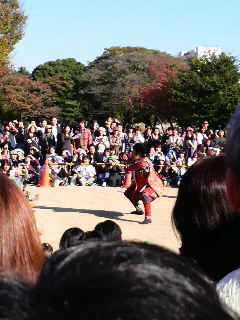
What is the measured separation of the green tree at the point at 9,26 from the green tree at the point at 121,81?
50.2ft

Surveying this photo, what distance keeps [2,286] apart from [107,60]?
37641mm

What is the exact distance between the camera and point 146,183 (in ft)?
25.7

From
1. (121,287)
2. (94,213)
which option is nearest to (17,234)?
(121,287)

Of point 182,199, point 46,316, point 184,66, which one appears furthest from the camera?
point 184,66

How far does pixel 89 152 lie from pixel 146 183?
597 cm

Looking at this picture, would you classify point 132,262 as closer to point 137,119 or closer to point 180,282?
point 180,282

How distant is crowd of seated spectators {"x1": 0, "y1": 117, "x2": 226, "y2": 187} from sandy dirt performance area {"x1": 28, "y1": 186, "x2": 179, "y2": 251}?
2.84 ft

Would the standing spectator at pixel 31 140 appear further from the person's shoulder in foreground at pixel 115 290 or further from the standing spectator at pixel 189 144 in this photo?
the person's shoulder in foreground at pixel 115 290

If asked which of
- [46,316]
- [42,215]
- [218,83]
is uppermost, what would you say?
[218,83]

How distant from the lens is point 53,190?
11617 mm

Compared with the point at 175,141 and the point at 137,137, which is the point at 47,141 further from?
the point at 175,141

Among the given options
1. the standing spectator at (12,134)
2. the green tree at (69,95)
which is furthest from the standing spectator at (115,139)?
the green tree at (69,95)

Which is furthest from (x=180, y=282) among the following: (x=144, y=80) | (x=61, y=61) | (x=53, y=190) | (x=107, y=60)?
(x=61, y=61)

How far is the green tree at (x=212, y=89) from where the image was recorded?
Result: 72.3 ft
